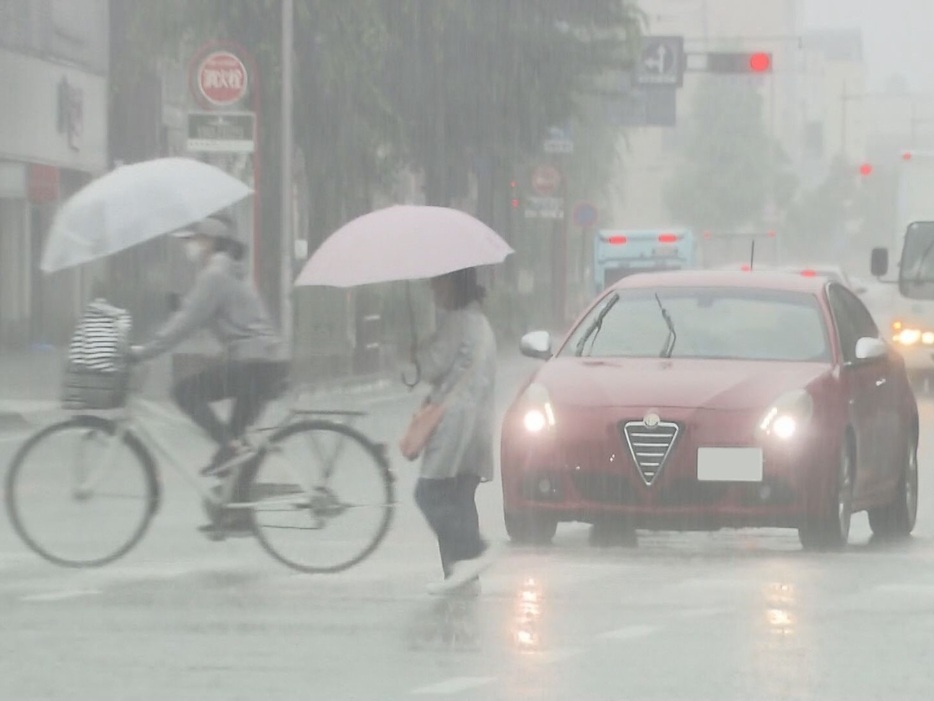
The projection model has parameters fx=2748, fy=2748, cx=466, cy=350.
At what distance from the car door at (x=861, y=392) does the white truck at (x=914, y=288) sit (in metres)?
18.6

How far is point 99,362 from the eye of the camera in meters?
12.2

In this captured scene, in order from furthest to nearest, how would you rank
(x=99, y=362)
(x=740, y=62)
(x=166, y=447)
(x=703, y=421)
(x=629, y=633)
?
(x=740, y=62)
(x=703, y=421)
(x=166, y=447)
(x=99, y=362)
(x=629, y=633)

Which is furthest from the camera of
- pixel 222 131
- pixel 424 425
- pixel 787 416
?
pixel 222 131

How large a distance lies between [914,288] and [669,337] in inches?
777

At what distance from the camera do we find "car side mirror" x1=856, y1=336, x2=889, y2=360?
1398 centimetres

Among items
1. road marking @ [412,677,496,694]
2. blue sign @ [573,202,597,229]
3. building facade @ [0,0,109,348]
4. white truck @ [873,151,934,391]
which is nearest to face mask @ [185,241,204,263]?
road marking @ [412,677,496,694]

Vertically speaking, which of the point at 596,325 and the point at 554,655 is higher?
the point at 596,325

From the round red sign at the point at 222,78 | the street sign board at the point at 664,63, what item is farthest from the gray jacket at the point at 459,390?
the street sign board at the point at 664,63

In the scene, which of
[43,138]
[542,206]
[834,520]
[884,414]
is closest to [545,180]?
[542,206]

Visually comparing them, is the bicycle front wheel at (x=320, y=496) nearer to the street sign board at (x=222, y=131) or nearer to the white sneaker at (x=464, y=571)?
the white sneaker at (x=464, y=571)

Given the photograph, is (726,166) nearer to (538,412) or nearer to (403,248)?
(538,412)

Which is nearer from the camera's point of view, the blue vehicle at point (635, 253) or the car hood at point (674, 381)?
the car hood at point (674, 381)

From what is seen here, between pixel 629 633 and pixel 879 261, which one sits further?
pixel 879 261

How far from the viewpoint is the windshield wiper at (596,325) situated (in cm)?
1430
